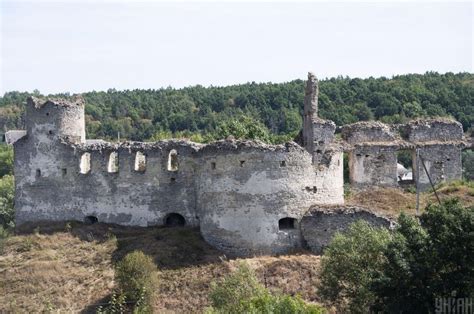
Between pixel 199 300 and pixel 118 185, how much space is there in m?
9.71

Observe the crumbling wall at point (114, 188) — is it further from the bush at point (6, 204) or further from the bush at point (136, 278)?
the bush at point (6, 204)

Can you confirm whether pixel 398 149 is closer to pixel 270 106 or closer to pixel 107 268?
pixel 107 268

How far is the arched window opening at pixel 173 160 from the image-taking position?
132 ft

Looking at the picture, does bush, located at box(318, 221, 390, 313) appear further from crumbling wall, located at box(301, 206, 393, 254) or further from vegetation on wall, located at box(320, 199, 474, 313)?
crumbling wall, located at box(301, 206, 393, 254)

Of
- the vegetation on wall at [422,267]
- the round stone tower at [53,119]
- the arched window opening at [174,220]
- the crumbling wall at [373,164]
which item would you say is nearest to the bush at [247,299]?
the vegetation on wall at [422,267]

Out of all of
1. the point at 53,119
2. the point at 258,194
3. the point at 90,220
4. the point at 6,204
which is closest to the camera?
the point at 258,194

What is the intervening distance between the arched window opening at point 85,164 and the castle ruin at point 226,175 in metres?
0.05

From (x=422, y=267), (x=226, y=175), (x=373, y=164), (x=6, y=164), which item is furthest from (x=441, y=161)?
(x=6, y=164)

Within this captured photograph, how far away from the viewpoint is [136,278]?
107 feet

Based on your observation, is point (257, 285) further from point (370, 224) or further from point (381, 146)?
point (381, 146)

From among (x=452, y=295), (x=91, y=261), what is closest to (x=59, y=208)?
(x=91, y=261)

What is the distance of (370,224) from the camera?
34656 millimetres

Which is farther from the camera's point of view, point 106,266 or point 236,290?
point 106,266

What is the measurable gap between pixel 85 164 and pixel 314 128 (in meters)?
11.9
